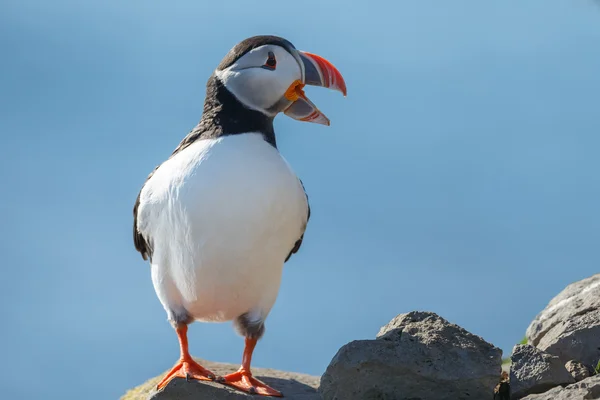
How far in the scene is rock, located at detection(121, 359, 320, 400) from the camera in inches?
277

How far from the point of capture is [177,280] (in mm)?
7297

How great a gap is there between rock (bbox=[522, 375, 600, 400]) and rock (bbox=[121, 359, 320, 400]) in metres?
2.46

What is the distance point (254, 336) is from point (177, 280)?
0.85m

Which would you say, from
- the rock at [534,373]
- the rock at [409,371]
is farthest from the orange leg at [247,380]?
the rock at [534,373]

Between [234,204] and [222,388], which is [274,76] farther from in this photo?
[222,388]

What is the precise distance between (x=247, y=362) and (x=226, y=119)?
2161mm

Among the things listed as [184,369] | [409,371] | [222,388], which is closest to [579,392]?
[409,371]

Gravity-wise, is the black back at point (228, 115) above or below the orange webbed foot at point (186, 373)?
above

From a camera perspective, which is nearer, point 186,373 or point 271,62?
point 186,373

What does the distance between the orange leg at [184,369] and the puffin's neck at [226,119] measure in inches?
66.2

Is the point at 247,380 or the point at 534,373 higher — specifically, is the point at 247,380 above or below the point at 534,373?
below

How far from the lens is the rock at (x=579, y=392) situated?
5523 millimetres

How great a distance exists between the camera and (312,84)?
25.3ft

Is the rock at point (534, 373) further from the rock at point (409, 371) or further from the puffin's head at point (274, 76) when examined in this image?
the puffin's head at point (274, 76)
